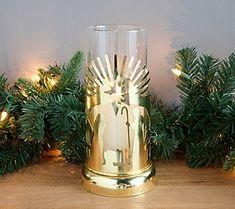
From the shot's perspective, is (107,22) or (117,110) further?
(107,22)

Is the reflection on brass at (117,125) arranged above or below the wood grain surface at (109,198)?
above

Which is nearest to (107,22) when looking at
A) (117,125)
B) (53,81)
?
(53,81)

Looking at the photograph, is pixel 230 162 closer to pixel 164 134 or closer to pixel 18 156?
pixel 164 134

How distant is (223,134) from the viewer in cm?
73

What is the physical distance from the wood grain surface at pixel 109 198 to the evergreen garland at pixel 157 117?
0.08 ft

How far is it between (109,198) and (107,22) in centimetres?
Result: 35

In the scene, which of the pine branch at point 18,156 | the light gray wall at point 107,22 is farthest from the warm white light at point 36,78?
the pine branch at point 18,156

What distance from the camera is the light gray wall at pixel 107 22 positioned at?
32.4 inches

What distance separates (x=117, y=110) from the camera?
65 centimetres

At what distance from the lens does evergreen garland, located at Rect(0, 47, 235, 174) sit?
28.7 inches

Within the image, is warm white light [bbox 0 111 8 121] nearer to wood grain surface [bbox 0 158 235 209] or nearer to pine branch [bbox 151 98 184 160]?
wood grain surface [bbox 0 158 235 209]

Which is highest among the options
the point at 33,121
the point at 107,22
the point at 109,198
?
the point at 107,22

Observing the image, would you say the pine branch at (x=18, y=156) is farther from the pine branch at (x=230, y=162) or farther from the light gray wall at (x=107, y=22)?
the pine branch at (x=230, y=162)

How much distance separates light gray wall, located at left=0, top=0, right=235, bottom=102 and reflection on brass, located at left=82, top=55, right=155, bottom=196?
19 centimetres
